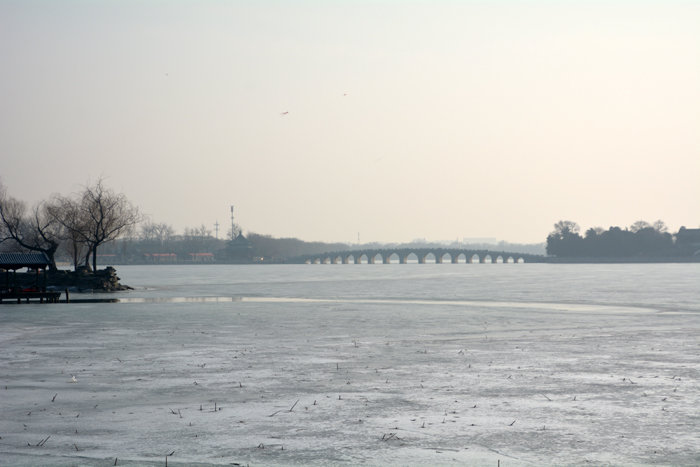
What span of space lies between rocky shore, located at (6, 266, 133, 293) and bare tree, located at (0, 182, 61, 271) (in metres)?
1.26

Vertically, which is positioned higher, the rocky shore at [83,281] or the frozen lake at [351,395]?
the rocky shore at [83,281]

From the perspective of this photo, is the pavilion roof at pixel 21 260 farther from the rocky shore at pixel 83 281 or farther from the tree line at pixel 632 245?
the tree line at pixel 632 245

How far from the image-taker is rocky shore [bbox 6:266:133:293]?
52219 mm

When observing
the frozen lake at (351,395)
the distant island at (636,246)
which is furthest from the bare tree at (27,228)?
the distant island at (636,246)

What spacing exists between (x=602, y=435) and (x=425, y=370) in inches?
217

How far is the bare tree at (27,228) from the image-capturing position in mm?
57875

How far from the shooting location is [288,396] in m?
11.3

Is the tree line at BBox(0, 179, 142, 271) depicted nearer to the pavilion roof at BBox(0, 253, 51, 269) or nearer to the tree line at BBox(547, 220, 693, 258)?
the pavilion roof at BBox(0, 253, 51, 269)

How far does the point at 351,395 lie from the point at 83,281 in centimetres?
4693

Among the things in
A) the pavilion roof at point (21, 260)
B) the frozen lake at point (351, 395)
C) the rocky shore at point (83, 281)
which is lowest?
the frozen lake at point (351, 395)

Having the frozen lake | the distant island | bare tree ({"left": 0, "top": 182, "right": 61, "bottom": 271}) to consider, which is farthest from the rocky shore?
the distant island

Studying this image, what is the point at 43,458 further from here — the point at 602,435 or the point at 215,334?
the point at 215,334

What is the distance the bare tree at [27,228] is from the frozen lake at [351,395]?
38625 mm

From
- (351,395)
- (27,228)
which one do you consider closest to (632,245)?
(27,228)
